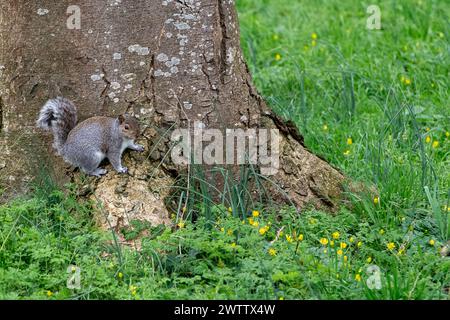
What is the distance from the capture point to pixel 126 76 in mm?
4648

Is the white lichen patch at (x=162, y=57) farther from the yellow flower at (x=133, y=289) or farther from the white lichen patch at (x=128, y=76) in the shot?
the yellow flower at (x=133, y=289)

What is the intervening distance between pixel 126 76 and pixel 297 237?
122 centimetres

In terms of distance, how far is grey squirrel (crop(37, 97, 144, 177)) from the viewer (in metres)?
4.62

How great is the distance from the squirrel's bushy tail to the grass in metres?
0.31

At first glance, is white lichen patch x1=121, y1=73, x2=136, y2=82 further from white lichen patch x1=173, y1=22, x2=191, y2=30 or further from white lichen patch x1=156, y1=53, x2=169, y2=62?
white lichen patch x1=173, y1=22, x2=191, y2=30

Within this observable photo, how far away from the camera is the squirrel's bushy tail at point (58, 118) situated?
15.1 ft

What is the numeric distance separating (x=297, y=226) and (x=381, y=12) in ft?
12.9

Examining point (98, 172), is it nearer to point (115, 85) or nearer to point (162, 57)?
point (115, 85)

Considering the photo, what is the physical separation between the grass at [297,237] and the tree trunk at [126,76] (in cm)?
23

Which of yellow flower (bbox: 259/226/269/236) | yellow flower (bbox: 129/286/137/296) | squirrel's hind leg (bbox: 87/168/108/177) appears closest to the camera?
yellow flower (bbox: 129/286/137/296)

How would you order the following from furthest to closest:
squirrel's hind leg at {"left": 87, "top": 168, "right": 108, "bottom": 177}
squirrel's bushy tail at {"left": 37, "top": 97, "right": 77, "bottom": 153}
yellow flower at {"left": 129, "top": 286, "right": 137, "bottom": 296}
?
squirrel's hind leg at {"left": 87, "top": 168, "right": 108, "bottom": 177} < squirrel's bushy tail at {"left": 37, "top": 97, "right": 77, "bottom": 153} < yellow flower at {"left": 129, "top": 286, "right": 137, "bottom": 296}

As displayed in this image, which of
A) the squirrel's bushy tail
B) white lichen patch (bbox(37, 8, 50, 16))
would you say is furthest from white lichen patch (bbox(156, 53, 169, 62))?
white lichen patch (bbox(37, 8, 50, 16))

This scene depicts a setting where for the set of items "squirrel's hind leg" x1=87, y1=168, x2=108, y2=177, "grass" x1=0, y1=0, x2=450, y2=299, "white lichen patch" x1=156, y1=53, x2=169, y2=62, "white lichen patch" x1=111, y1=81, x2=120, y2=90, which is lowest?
"grass" x1=0, y1=0, x2=450, y2=299
